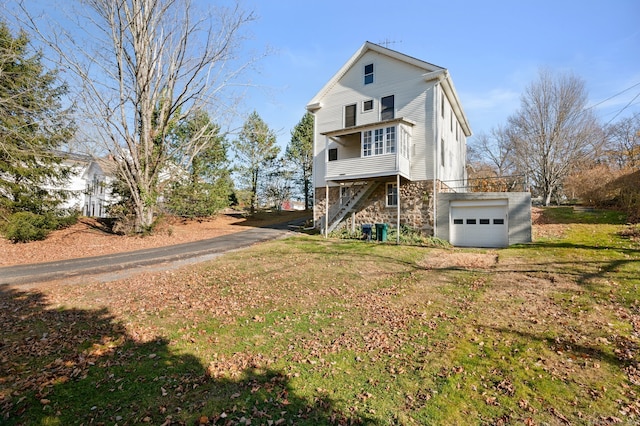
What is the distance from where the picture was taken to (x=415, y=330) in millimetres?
5695

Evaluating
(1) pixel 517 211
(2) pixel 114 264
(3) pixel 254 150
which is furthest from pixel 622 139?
(2) pixel 114 264

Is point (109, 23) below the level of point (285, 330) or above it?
above

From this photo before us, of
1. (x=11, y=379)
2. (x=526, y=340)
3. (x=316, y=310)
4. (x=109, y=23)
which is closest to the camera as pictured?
(x=11, y=379)

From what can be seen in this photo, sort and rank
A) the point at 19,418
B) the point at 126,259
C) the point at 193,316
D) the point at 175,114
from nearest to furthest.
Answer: the point at 19,418 < the point at 193,316 < the point at 126,259 < the point at 175,114

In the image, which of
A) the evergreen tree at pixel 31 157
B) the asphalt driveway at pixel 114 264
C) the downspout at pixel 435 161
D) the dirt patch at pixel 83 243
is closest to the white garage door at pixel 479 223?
the downspout at pixel 435 161

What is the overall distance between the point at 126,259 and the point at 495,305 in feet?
41.4

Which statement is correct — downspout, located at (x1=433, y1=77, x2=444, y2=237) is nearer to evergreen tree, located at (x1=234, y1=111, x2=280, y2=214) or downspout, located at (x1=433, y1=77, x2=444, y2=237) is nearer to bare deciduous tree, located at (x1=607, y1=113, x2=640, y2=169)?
evergreen tree, located at (x1=234, y1=111, x2=280, y2=214)

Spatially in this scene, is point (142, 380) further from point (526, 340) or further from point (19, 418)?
point (526, 340)

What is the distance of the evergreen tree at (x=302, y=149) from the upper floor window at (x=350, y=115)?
614 inches

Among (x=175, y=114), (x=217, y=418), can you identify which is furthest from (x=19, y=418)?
(x=175, y=114)

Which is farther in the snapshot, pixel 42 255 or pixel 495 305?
pixel 42 255

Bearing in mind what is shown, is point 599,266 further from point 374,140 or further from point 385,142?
point 374,140

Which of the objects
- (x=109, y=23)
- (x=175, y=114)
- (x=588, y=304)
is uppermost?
(x=109, y=23)

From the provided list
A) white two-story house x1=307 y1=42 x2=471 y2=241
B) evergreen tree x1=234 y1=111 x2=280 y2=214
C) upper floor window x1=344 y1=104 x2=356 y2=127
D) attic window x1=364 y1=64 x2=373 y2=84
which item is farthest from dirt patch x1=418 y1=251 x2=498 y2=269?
evergreen tree x1=234 y1=111 x2=280 y2=214
